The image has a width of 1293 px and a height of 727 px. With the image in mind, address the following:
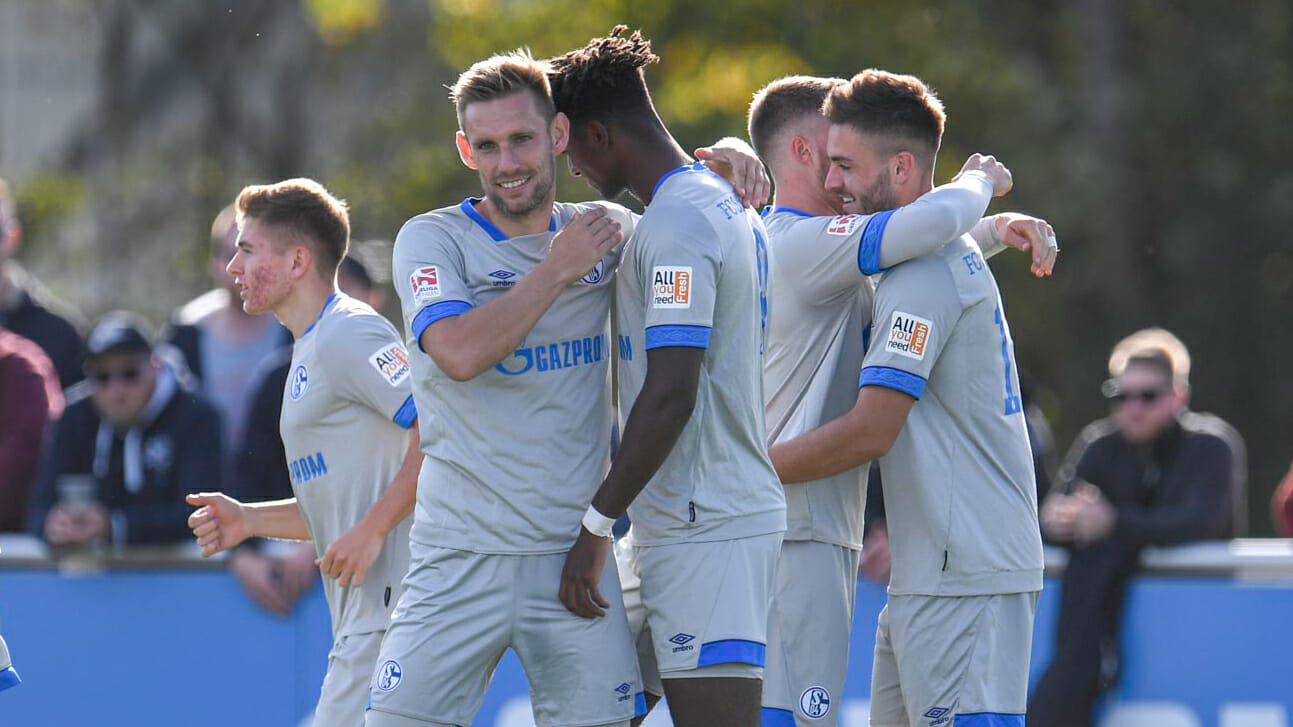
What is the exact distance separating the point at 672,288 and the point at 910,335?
83 cm

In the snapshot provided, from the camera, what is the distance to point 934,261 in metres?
4.91

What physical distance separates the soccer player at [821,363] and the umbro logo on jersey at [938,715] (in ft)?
0.89

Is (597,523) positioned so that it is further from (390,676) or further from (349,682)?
(349,682)

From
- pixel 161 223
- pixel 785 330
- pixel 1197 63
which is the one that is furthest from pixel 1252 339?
pixel 785 330

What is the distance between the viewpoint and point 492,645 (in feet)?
14.4

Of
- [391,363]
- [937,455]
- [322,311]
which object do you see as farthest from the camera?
[322,311]

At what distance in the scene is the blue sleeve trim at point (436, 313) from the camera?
4348 mm

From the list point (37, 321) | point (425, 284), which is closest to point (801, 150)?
point (425, 284)

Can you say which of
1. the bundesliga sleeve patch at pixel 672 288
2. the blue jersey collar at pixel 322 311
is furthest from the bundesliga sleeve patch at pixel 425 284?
the blue jersey collar at pixel 322 311

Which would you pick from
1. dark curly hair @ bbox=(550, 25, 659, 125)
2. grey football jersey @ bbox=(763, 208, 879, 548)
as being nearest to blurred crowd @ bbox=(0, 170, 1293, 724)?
grey football jersey @ bbox=(763, 208, 879, 548)

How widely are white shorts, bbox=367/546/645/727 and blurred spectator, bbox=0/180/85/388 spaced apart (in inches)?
197

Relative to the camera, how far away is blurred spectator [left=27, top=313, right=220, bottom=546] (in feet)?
24.5

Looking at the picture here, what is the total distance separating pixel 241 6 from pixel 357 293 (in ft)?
48.4

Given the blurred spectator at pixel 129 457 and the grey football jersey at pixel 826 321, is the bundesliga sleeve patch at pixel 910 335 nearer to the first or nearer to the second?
the grey football jersey at pixel 826 321
